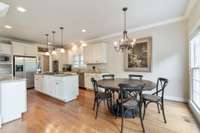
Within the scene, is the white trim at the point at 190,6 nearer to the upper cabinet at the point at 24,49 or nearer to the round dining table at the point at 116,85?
the round dining table at the point at 116,85

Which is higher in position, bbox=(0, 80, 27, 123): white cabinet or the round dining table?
the round dining table

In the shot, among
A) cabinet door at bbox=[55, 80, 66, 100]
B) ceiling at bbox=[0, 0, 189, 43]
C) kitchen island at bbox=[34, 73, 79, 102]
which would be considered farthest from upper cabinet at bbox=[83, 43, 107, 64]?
cabinet door at bbox=[55, 80, 66, 100]

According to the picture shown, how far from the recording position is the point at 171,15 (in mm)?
3445

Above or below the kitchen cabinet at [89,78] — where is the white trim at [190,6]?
above

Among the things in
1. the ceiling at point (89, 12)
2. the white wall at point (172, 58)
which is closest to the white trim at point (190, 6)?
the ceiling at point (89, 12)

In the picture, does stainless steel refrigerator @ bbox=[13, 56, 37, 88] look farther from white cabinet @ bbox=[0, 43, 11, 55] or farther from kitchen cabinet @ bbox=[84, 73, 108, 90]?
kitchen cabinet @ bbox=[84, 73, 108, 90]

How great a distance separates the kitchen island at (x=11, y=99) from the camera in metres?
2.42

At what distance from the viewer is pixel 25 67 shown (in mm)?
5863

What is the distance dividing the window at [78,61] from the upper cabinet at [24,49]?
7.38 ft

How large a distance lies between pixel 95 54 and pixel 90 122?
380cm

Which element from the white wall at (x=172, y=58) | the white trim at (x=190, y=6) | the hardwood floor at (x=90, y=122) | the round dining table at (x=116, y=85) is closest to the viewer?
the hardwood floor at (x=90, y=122)

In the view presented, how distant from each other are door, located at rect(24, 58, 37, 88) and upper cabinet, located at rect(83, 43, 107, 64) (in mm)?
2789

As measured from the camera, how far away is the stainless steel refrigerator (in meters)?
5.54

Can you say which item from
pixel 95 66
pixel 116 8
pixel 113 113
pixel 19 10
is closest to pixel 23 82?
pixel 19 10
